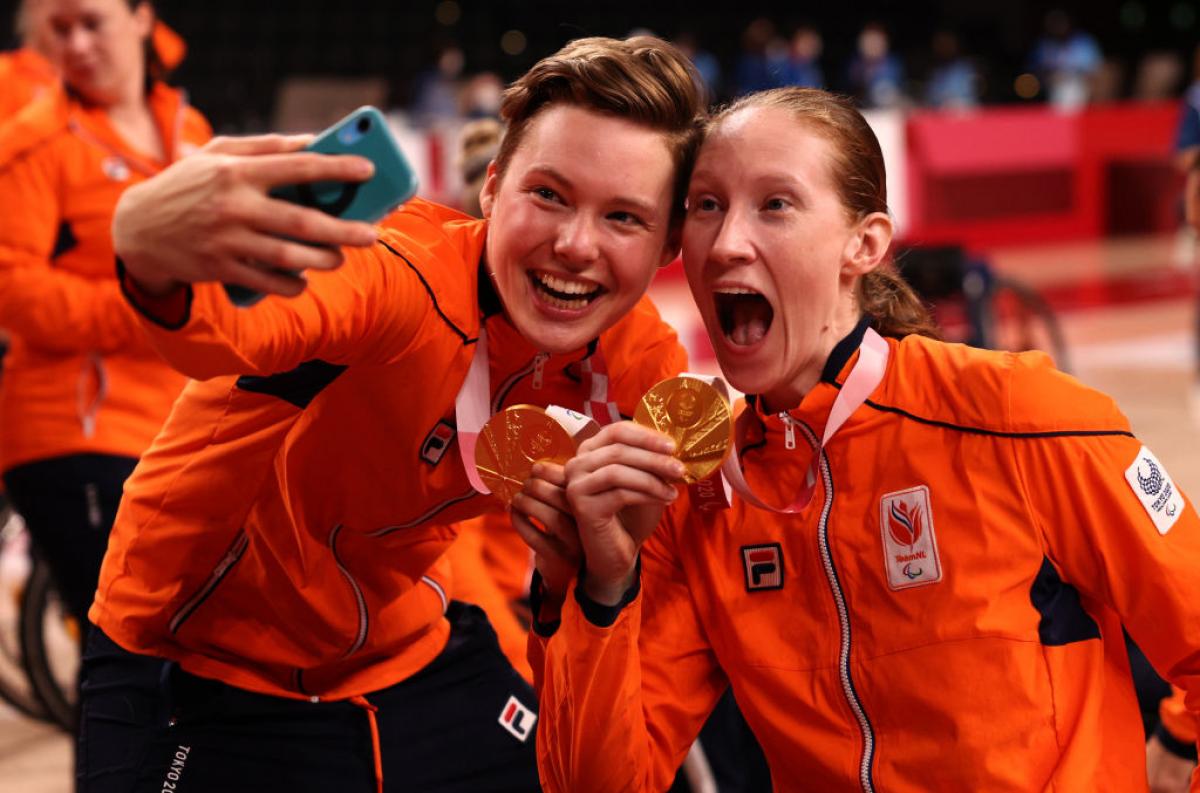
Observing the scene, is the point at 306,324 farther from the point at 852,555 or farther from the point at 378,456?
the point at 852,555

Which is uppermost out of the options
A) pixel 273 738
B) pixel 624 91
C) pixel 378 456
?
pixel 624 91

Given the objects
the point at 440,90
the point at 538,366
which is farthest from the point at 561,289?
the point at 440,90

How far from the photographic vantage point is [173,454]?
88.9 inches

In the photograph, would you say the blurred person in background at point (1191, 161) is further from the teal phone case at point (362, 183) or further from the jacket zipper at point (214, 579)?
the teal phone case at point (362, 183)

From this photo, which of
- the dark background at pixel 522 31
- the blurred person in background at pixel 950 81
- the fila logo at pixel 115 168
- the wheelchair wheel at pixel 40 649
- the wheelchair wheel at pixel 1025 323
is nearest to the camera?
the fila logo at pixel 115 168

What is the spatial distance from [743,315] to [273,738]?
109cm

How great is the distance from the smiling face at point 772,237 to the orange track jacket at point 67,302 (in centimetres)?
→ 201

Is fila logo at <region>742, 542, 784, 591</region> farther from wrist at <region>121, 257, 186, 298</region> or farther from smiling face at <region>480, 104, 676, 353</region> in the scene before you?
wrist at <region>121, 257, 186, 298</region>

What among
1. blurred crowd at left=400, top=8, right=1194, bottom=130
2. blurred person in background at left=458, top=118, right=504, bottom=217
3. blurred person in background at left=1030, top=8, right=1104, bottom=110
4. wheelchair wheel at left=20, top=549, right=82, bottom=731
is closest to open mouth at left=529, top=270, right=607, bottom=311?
blurred person in background at left=458, top=118, right=504, bottom=217

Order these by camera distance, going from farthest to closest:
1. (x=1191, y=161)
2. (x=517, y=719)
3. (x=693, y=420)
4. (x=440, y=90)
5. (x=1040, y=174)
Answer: (x=440, y=90) < (x=1040, y=174) < (x=1191, y=161) < (x=517, y=719) < (x=693, y=420)

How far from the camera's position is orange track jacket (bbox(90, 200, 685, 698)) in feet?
6.57

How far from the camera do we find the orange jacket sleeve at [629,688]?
2.00 m

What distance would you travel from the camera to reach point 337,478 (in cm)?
221

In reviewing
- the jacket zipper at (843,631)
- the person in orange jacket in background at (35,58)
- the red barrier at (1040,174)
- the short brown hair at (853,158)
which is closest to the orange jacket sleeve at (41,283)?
the person in orange jacket in background at (35,58)
